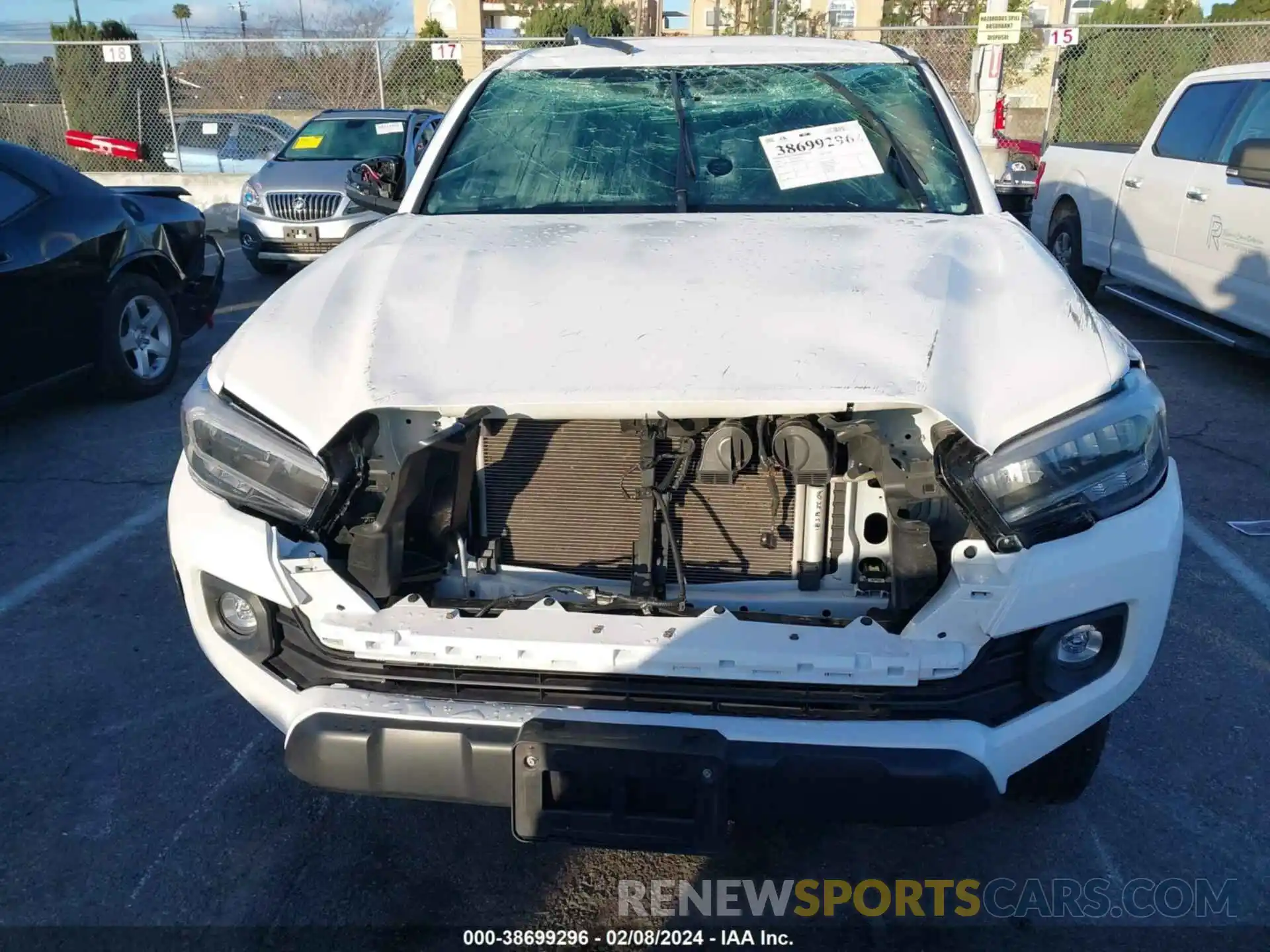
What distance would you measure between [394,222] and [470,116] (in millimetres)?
722

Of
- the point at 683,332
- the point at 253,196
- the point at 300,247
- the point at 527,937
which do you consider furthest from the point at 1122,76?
the point at 527,937

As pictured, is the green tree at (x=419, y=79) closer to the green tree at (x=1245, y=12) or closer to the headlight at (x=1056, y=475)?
the headlight at (x=1056, y=475)

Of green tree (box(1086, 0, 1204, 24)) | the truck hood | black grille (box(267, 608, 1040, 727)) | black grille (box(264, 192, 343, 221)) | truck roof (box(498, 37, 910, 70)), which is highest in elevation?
green tree (box(1086, 0, 1204, 24))

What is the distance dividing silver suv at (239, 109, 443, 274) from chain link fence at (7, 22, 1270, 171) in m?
4.80

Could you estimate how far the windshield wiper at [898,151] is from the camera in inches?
131

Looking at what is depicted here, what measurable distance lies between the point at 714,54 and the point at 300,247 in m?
7.10

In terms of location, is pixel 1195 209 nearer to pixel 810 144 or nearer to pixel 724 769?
pixel 810 144

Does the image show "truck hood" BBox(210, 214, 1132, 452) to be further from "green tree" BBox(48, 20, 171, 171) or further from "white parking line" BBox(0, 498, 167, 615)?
"green tree" BBox(48, 20, 171, 171)

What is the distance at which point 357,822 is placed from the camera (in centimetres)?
275

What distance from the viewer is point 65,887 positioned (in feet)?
8.20

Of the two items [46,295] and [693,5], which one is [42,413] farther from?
[693,5]

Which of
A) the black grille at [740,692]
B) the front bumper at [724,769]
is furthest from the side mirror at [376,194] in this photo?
the front bumper at [724,769]

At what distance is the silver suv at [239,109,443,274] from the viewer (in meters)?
10.0

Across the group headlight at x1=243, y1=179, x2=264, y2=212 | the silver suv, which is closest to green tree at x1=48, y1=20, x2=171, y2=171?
the silver suv
